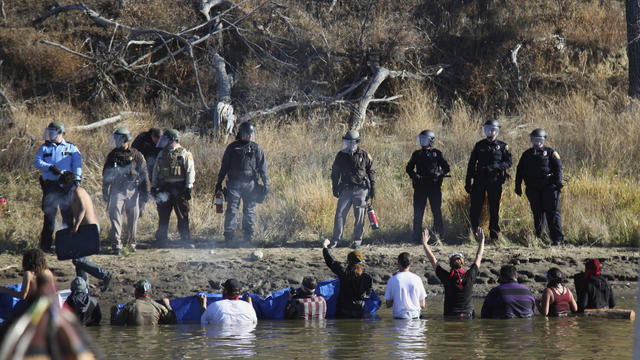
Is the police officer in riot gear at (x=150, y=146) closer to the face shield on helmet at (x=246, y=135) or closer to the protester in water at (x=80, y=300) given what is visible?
the face shield on helmet at (x=246, y=135)

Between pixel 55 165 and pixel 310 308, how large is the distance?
471 centimetres

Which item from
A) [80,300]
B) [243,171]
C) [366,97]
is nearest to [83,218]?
[80,300]

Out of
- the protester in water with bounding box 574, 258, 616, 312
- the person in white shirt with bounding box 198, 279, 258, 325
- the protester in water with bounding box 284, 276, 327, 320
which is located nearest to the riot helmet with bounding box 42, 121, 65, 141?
the person in white shirt with bounding box 198, 279, 258, 325

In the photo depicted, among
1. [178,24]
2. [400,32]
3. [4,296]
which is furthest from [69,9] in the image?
[4,296]

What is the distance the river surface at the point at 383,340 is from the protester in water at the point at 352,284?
0.25 meters

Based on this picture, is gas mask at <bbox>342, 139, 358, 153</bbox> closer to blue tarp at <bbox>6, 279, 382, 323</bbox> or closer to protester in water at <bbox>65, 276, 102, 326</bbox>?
blue tarp at <bbox>6, 279, 382, 323</bbox>

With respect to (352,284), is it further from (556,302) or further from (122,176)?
(122,176)

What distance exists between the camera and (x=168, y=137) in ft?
44.4

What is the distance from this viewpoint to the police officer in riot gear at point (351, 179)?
44.9 ft

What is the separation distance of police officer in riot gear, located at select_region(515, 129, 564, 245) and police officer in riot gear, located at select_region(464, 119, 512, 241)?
0.35 metres

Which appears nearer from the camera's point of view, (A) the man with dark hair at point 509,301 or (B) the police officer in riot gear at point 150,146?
(A) the man with dark hair at point 509,301

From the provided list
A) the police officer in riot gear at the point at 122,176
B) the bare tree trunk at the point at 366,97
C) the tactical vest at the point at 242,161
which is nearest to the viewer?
the police officer in riot gear at the point at 122,176

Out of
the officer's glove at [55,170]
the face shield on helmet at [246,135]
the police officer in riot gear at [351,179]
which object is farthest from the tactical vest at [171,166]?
the police officer in riot gear at [351,179]

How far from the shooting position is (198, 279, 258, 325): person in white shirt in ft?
34.5
